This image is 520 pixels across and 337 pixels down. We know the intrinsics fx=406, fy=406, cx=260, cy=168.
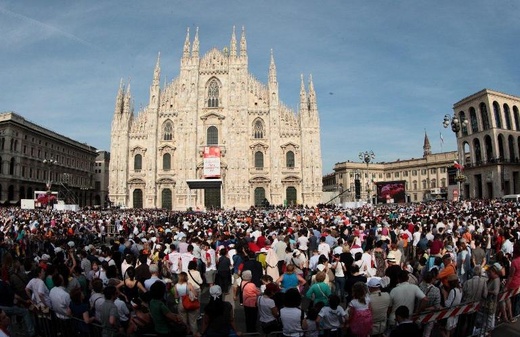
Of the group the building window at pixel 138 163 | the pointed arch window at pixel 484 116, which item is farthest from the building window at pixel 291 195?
the pointed arch window at pixel 484 116

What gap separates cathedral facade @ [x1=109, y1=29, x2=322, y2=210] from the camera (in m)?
51.3

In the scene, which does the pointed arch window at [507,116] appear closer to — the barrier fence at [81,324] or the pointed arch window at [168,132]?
the pointed arch window at [168,132]

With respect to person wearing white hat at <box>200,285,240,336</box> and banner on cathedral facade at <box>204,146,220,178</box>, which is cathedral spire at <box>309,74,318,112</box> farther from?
person wearing white hat at <box>200,285,240,336</box>

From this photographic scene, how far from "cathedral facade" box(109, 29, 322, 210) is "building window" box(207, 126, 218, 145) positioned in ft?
0.04

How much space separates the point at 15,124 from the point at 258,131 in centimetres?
3282

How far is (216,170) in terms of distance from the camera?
49.5 metres

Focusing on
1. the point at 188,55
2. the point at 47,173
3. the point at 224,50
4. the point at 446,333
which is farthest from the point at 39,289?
the point at 47,173

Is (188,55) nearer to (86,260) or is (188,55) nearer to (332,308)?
(86,260)

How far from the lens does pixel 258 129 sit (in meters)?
52.8

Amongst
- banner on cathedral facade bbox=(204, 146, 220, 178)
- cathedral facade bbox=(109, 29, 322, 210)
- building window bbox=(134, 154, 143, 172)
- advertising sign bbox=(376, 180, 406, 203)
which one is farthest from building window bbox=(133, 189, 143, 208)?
advertising sign bbox=(376, 180, 406, 203)

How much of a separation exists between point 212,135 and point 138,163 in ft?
33.9

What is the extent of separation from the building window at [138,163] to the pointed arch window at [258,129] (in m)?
15.1

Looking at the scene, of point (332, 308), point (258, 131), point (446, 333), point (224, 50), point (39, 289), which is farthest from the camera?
point (224, 50)

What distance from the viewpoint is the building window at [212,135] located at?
52.8 m
